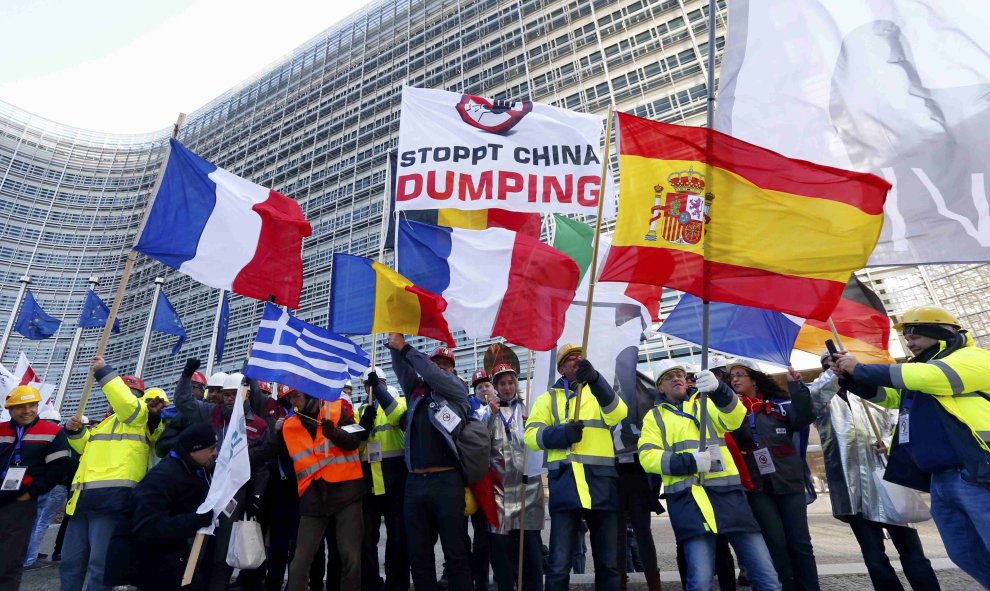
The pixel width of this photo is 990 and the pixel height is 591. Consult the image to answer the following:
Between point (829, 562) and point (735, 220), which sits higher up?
point (735, 220)

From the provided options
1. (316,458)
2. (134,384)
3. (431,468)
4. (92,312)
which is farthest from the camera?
(92,312)

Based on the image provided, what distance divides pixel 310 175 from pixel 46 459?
29.1 metres

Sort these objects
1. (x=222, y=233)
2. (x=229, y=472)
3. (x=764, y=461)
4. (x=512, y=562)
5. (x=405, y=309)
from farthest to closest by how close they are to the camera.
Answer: (x=222, y=233), (x=405, y=309), (x=512, y=562), (x=764, y=461), (x=229, y=472)

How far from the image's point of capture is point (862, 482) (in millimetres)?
3734

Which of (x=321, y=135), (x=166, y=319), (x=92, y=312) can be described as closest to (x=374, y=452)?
(x=166, y=319)

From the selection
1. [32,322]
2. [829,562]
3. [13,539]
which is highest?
[32,322]

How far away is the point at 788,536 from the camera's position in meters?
3.64

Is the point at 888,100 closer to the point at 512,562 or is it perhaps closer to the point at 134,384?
the point at 512,562

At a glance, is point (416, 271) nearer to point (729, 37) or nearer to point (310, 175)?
point (729, 37)

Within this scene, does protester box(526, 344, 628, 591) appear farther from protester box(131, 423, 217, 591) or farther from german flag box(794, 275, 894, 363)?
german flag box(794, 275, 894, 363)

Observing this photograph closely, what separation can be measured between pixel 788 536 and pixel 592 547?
4.67 ft

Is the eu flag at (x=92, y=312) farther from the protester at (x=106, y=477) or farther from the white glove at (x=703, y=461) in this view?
the white glove at (x=703, y=461)

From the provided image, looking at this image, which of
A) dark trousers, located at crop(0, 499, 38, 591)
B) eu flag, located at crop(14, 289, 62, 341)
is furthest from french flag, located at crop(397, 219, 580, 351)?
eu flag, located at crop(14, 289, 62, 341)

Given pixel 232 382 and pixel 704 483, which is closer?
pixel 704 483
